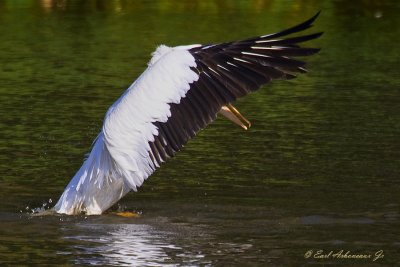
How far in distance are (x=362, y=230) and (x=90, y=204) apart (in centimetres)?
189

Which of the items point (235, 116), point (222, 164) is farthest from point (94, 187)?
point (222, 164)

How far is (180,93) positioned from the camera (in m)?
8.95

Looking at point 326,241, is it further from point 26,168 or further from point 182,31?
point 182,31

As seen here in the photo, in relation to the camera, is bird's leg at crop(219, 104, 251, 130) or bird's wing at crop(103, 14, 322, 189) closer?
bird's wing at crop(103, 14, 322, 189)

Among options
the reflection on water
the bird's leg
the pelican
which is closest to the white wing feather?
the pelican

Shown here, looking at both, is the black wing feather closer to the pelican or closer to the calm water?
the pelican

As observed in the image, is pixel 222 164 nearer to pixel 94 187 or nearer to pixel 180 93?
pixel 94 187

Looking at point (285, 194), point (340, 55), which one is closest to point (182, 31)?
point (340, 55)

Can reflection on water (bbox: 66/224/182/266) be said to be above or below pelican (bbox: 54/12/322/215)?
below

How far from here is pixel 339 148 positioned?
39.2 feet

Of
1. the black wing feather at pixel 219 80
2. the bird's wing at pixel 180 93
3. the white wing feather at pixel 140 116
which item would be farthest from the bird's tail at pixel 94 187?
the black wing feather at pixel 219 80

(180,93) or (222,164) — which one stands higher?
(180,93)

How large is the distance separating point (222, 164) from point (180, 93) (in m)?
2.52

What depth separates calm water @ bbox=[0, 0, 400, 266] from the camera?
870 cm
